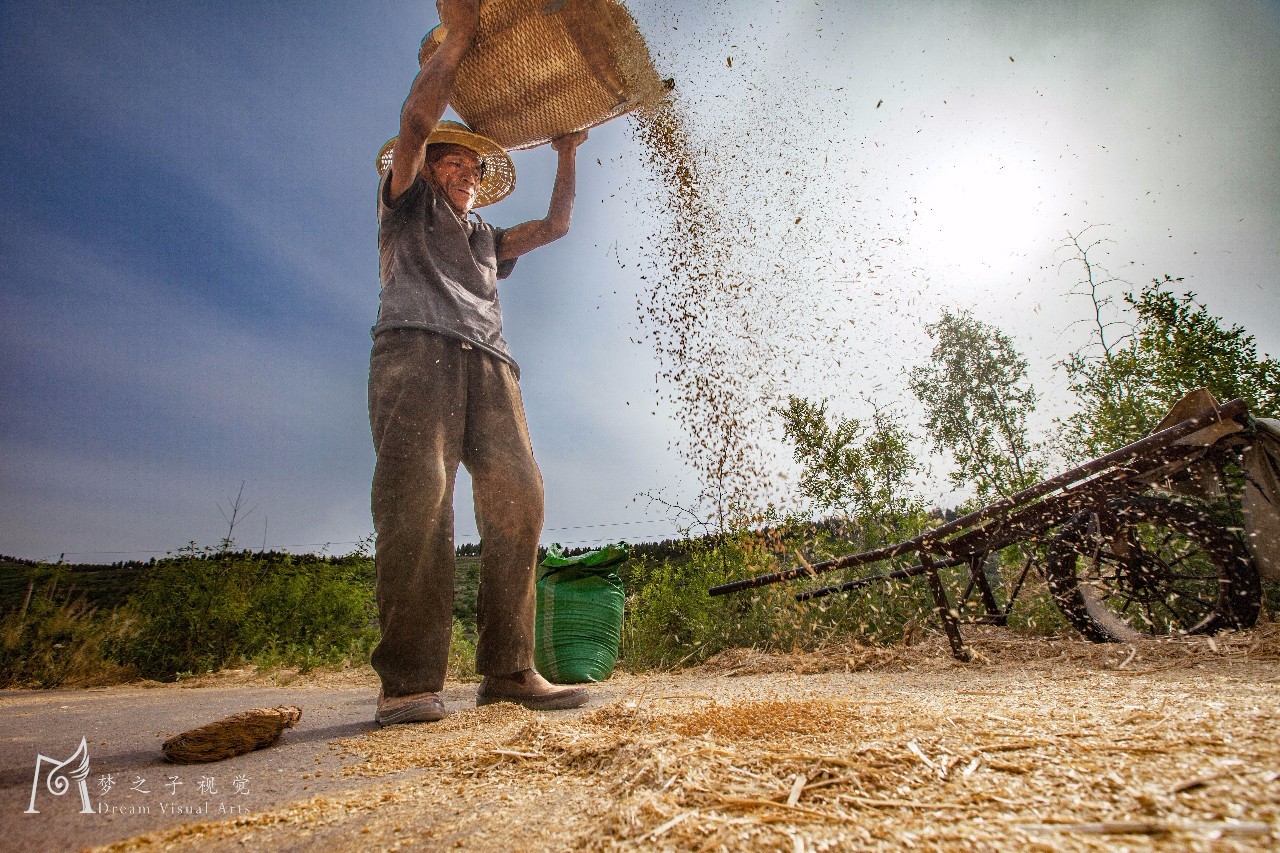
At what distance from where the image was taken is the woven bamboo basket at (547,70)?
Result: 2545 millimetres

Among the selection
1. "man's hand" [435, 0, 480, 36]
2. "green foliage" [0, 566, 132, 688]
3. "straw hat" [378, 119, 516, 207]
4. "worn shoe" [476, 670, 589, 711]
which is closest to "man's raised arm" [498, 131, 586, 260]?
"straw hat" [378, 119, 516, 207]

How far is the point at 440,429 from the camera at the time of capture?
216cm

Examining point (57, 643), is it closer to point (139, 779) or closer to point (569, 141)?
point (139, 779)

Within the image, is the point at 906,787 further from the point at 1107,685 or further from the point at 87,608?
the point at 87,608

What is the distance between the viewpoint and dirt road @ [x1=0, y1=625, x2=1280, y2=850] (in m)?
0.67

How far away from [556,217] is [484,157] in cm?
45

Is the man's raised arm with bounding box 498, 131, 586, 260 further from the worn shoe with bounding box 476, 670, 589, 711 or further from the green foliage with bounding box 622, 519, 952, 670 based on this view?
the green foliage with bounding box 622, 519, 952, 670

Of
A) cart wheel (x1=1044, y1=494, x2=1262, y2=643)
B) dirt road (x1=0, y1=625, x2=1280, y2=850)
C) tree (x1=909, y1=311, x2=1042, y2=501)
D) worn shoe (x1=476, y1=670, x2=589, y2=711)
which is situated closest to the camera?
dirt road (x1=0, y1=625, x2=1280, y2=850)

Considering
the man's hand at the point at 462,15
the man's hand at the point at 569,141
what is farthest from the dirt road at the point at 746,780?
the man's hand at the point at 569,141

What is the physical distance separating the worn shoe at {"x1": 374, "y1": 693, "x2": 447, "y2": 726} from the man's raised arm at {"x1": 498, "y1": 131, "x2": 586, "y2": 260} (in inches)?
81.3

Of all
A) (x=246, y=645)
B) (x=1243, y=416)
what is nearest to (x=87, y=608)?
(x=246, y=645)

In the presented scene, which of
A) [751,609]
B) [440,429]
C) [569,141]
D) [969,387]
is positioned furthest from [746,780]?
[969,387]

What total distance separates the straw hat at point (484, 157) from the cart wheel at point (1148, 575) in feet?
11.7

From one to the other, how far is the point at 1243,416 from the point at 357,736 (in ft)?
13.4
